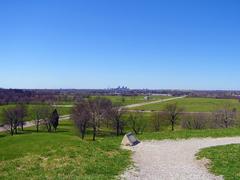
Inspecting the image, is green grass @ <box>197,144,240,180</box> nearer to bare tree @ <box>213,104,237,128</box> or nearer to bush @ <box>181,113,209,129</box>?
bare tree @ <box>213,104,237,128</box>

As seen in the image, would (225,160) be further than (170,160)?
No

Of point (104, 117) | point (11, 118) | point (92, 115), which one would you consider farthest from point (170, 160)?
point (11, 118)

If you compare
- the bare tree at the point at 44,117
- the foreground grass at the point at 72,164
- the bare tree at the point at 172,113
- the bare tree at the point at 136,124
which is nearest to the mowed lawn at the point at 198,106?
the bare tree at the point at 136,124

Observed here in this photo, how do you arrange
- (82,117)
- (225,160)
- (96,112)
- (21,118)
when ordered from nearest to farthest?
(225,160), (96,112), (82,117), (21,118)

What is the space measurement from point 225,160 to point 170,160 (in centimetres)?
250

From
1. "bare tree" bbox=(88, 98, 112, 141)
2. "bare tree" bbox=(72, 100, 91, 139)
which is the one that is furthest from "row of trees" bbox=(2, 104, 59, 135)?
"bare tree" bbox=(88, 98, 112, 141)

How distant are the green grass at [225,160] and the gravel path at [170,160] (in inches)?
17.4

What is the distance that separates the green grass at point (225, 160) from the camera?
38.2 ft

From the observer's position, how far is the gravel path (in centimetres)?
1145

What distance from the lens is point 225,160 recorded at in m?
13.6

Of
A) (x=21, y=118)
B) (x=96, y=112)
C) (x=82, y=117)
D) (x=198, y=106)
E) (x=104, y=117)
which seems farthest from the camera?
(x=198, y=106)

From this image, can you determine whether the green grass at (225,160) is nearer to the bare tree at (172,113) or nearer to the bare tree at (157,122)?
the bare tree at (172,113)

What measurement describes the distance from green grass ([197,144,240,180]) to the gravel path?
441 millimetres

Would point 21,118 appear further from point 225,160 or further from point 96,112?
point 225,160
